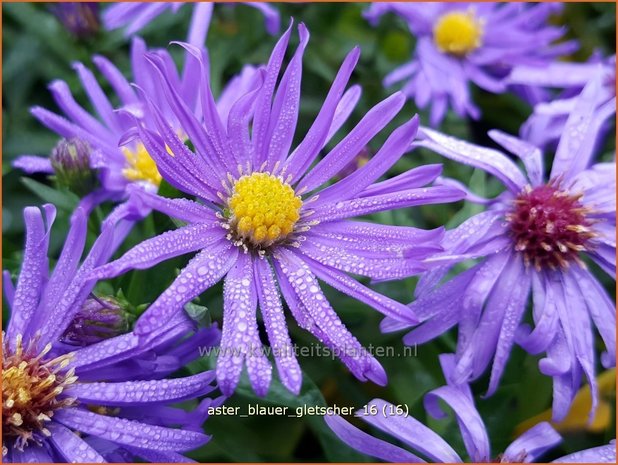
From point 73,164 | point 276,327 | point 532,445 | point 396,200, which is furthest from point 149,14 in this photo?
point 532,445

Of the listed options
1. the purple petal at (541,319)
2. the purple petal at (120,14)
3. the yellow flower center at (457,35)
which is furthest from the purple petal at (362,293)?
the yellow flower center at (457,35)

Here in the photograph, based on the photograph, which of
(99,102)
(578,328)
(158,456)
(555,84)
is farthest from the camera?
(555,84)

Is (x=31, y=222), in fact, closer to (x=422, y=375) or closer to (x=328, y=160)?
(x=328, y=160)

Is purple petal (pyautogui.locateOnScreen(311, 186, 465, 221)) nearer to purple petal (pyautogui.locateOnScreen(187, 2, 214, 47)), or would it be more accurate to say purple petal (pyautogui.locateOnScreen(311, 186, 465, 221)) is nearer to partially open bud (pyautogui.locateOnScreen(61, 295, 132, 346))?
partially open bud (pyautogui.locateOnScreen(61, 295, 132, 346))

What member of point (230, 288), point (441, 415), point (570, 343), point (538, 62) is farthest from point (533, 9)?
point (230, 288)

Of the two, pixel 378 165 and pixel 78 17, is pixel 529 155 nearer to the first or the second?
pixel 378 165

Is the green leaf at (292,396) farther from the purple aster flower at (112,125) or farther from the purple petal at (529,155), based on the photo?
the purple petal at (529,155)
